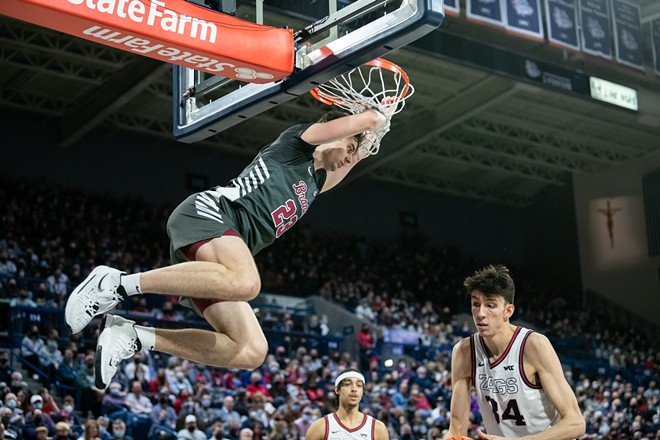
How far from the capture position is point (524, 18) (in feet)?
66.0

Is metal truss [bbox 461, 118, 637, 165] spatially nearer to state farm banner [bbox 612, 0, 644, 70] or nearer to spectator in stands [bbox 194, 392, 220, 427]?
state farm banner [bbox 612, 0, 644, 70]

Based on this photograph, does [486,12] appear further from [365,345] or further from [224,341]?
[224,341]

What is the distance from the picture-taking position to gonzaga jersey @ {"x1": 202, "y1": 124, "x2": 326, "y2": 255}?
5.81 metres

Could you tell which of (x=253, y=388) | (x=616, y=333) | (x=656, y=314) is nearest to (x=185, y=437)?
(x=253, y=388)

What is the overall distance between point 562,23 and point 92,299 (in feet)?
57.9

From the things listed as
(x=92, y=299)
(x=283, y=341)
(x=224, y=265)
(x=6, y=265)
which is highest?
(x=6, y=265)

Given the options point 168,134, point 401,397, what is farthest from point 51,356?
point 168,134

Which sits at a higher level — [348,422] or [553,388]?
[553,388]

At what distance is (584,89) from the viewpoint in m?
23.4

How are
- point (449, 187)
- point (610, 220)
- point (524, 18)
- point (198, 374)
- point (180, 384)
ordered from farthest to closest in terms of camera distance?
point (449, 187) → point (610, 220) → point (524, 18) → point (198, 374) → point (180, 384)

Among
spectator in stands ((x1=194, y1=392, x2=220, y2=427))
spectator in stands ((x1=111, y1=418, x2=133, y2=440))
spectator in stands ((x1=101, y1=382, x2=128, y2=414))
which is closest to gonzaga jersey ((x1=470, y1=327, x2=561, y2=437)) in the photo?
spectator in stands ((x1=111, y1=418, x2=133, y2=440))

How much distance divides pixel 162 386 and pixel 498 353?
9853 millimetres

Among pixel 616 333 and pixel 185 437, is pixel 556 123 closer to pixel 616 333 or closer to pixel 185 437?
pixel 616 333

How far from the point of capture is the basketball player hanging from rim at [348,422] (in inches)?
341
